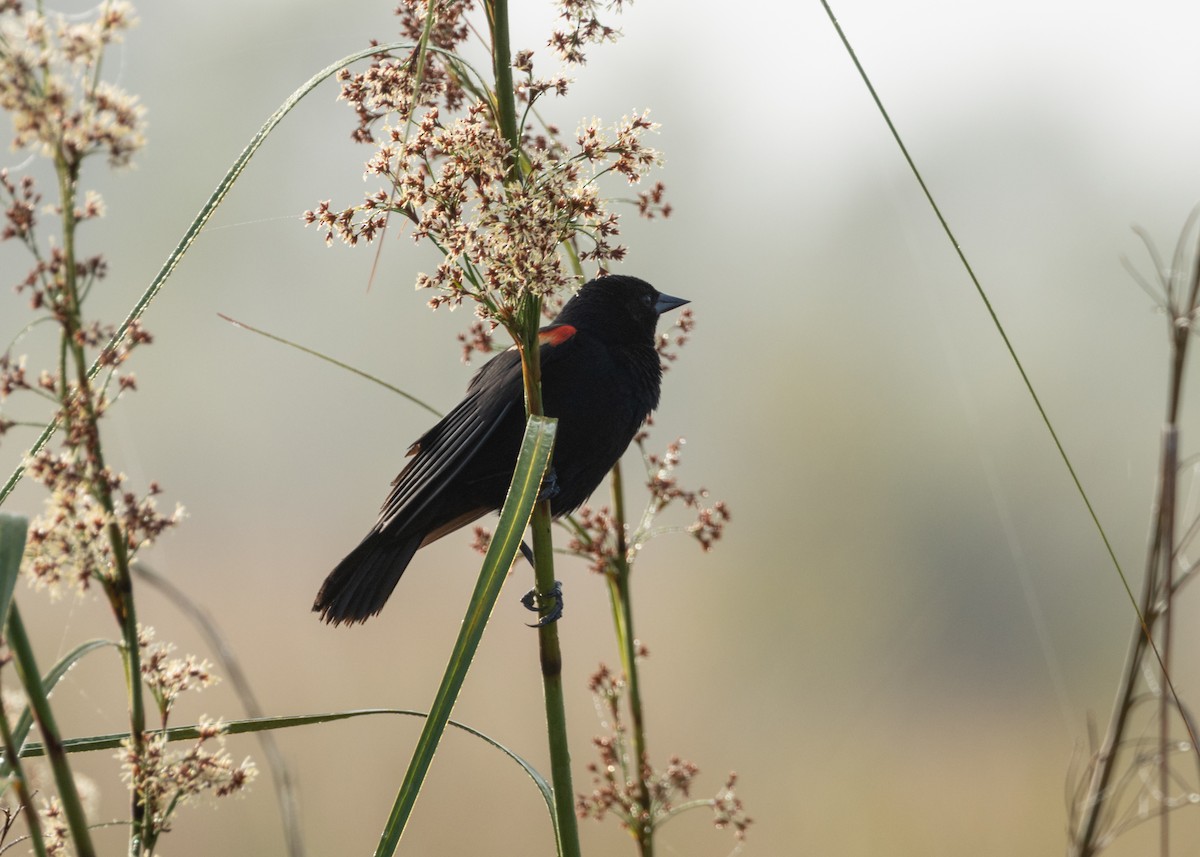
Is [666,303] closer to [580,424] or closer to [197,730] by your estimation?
[580,424]

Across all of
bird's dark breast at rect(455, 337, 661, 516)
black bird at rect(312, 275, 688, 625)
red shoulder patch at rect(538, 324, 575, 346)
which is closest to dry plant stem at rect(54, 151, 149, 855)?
black bird at rect(312, 275, 688, 625)

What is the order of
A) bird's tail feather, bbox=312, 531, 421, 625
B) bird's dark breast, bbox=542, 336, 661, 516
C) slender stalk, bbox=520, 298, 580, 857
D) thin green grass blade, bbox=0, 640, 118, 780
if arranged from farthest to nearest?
bird's dark breast, bbox=542, 336, 661, 516 < bird's tail feather, bbox=312, 531, 421, 625 < slender stalk, bbox=520, 298, 580, 857 < thin green grass blade, bbox=0, 640, 118, 780

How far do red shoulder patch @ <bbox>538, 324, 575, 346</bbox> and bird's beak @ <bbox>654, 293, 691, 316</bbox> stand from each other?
332 millimetres

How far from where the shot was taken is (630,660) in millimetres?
1468

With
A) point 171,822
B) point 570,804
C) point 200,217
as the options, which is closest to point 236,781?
point 171,822

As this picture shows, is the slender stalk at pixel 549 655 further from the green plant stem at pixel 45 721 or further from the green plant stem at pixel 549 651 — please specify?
the green plant stem at pixel 45 721

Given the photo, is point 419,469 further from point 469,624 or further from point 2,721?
point 2,721

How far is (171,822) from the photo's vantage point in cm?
79

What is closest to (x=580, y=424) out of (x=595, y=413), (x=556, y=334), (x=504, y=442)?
(x=595, y=413)

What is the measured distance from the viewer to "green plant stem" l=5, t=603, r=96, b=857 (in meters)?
0.65

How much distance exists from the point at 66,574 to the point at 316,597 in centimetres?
128

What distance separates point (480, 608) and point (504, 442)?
4.45 ft

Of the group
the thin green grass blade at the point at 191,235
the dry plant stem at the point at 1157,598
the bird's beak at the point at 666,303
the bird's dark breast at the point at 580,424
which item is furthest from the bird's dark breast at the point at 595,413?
the thin green grass blade at the point at 191,235

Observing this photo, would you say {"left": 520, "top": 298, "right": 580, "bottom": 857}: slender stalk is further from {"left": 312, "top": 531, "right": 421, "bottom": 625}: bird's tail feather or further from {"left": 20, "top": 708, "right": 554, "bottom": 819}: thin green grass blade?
{"left": 312, "top": 531, "right": 421, "bottom": 625}: bird's tail feather
